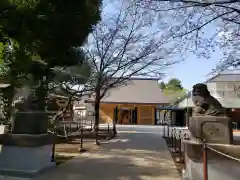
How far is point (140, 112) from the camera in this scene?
1667 inches

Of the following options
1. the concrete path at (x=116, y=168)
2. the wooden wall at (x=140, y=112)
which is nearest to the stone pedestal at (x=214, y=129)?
the concrete path at (x=116, y=168)

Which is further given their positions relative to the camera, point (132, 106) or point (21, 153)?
point (132, 106)

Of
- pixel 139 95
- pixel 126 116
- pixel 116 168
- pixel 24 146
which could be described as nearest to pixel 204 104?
pixel 116 168

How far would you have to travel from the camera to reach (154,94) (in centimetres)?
4325

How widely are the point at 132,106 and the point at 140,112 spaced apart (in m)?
1.45

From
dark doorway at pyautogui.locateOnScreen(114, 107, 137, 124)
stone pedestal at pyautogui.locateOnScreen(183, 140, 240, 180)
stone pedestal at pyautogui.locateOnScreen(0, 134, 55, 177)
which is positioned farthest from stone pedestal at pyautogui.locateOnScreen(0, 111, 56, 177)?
dark doorway at pyautogui.locateOnScreen(114, 107, 137, 124)

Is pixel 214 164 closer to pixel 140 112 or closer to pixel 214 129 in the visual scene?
pixel 214 129

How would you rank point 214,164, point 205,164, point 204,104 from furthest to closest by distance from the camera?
1. point 204,104
2. point 214,164
3. point 205,164

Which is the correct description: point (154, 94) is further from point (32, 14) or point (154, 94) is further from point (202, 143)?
point (202, 143)

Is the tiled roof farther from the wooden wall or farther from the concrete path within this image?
the concrete path

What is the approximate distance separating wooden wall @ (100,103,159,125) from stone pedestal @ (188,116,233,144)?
35.4 m

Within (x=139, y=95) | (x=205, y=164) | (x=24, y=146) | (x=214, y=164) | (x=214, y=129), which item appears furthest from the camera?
(x=139, y=95)

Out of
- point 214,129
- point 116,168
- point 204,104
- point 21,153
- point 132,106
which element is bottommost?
point 116,168

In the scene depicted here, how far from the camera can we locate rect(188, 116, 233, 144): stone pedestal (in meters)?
6.31
